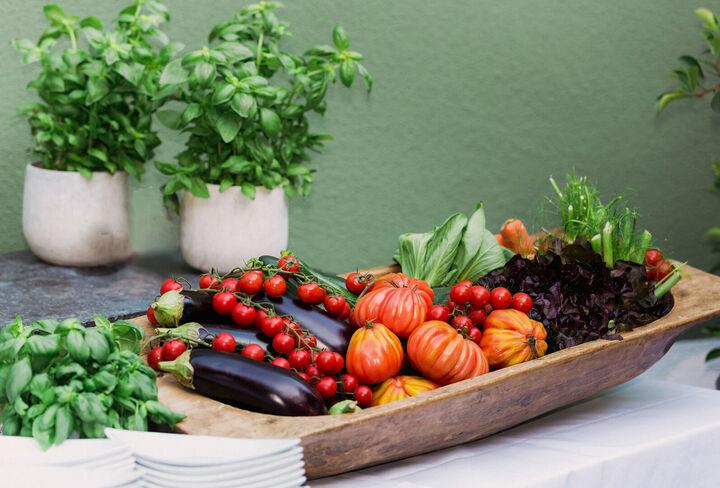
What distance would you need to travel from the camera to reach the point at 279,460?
2.63 ft

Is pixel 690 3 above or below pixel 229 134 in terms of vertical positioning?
above

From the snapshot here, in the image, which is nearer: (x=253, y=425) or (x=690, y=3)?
(x=253, y=425)

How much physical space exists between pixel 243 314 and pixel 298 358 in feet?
0.42

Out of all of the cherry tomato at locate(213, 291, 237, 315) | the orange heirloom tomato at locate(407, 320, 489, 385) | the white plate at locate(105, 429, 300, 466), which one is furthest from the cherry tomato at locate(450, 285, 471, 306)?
the white plate at locate(105, 429, 300, 466)

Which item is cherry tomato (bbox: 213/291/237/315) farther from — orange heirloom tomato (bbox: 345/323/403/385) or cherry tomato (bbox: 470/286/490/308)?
cherry tomato (bbox: 470/286/490/308)

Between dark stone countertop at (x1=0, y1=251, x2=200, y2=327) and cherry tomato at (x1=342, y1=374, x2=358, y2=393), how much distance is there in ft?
1.83

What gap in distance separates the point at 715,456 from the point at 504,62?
165 centimetres

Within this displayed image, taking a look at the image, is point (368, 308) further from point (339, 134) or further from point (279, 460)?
point (339, 134)

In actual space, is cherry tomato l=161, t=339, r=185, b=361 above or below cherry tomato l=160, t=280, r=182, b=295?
below

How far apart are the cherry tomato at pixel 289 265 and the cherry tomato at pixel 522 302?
38 cm

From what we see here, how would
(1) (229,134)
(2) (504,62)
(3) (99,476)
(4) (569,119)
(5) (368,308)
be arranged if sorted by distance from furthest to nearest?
(4) (569,119) → (2) (504,62) → (1) (229,134) → (5) (368,308) → (3) (99,476)

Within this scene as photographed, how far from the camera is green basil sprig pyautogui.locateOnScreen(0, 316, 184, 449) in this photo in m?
0.80

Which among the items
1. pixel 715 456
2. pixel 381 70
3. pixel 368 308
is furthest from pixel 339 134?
pixel 715 456

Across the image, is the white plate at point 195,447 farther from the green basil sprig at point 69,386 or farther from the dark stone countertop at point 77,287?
the dark stone countertop at point 77,287
